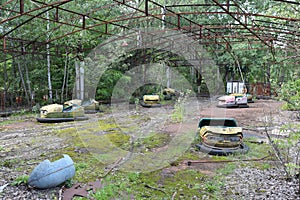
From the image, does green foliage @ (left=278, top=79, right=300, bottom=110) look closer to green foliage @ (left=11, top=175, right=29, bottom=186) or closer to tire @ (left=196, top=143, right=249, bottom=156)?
tire @ (left=196, top=143, right=249, bottom=156)

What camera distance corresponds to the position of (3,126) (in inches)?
265

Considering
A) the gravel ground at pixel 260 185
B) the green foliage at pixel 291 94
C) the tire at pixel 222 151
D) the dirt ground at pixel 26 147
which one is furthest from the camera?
the tire at pixel 222 151

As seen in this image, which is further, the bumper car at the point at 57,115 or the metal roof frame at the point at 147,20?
the bumper car at the point at 57,115

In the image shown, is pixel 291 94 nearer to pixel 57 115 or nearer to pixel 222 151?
pixel 222 151


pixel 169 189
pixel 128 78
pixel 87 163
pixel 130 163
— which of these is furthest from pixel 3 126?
pixel 128 78

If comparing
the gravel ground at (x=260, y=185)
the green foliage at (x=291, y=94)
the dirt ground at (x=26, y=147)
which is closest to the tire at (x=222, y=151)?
the dirt ground at (x=26, y=147)

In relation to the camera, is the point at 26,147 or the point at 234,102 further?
the point at 234,102

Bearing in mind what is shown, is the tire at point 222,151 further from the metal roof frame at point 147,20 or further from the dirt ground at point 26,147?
the metal roof frame at point 147,20

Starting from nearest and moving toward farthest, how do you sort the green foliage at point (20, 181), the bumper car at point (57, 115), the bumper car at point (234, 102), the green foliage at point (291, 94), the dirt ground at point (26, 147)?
the dirt ground at point (26, 147), the green foliage at point (20, 181), the green foliage at point (291, 94), the bumper car at point (57, 115), the bumper car at point (234, 102)

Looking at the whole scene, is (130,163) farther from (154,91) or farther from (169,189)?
(154,91)

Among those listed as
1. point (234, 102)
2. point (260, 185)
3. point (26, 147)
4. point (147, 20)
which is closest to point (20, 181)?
point (26, 147)

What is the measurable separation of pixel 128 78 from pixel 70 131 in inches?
291

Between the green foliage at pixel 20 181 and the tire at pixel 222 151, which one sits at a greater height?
the tire at pixel 222 151

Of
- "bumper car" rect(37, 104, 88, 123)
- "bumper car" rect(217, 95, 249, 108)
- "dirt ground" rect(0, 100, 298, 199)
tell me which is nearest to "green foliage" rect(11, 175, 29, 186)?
"dirt ground" rect(0, 100, 298, 199)
